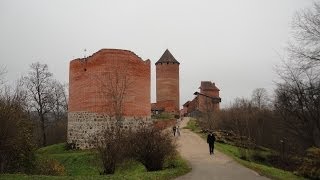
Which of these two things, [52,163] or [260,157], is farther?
[260,157]

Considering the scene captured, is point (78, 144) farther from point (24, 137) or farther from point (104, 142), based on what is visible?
point (104, 142)

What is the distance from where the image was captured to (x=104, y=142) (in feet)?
57.6

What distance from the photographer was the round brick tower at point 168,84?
59.4 meters

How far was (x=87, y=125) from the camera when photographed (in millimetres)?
Result: 33188

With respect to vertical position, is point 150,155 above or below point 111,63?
below

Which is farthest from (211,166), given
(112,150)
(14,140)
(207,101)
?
(207,101)

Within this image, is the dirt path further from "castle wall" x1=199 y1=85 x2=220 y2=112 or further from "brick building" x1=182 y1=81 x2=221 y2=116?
"brick building" x1=182 y1=81 x2=221 y2=116

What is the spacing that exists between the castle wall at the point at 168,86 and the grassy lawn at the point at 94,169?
85.4 ft

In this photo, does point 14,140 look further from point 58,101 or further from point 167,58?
point 167,58

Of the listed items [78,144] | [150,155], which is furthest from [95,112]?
[150,155]

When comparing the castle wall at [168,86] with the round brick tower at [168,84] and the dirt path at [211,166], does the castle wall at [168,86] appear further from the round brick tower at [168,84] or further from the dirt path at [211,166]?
the dirt path at [211,166]

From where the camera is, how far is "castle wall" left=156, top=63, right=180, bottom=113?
5941 cm

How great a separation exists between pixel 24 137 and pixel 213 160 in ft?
31.4

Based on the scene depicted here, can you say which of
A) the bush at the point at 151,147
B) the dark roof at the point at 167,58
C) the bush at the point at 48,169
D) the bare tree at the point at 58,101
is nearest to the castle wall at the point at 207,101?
the dark roof at the point at 167,58
